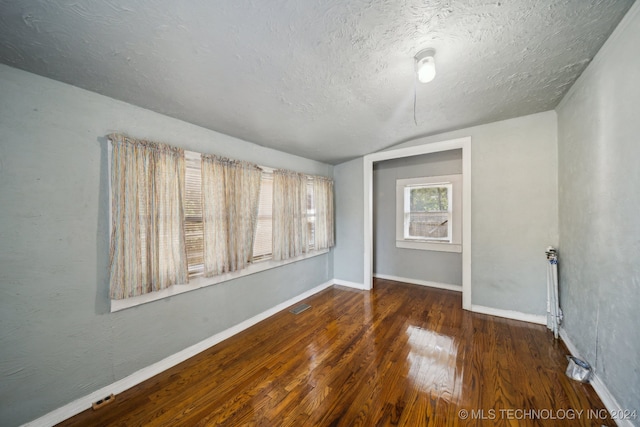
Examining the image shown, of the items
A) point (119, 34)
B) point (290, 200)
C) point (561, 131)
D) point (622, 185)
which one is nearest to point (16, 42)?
point (119, 34)

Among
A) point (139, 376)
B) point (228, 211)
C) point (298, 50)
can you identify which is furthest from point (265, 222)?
point (298, 50)

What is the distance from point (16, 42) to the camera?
1.14 m

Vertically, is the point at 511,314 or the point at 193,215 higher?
A: the point at 193,215

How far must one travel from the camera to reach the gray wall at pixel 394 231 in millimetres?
3779

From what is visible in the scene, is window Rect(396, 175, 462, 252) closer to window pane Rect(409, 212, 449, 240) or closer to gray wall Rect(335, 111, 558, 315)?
window pane Rect(409, 212, 449, 240)

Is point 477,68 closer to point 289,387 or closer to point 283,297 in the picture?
point 289,387

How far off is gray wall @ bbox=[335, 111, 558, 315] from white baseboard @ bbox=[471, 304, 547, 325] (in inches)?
1.8

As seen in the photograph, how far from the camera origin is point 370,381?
5.71ft

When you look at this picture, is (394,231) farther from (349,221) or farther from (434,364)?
(434,364)

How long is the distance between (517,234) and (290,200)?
117 inches

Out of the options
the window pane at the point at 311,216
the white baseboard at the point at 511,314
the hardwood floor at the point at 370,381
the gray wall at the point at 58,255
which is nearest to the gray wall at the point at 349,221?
the window pane at the point at 311,216

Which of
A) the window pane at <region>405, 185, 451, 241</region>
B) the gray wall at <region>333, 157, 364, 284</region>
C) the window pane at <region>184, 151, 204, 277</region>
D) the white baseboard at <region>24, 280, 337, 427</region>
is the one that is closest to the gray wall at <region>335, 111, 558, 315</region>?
the window pane at <region>405, 185, 451, 241</region>

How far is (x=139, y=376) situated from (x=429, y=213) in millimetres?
4425

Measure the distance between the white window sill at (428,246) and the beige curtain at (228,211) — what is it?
2958 millimetres
